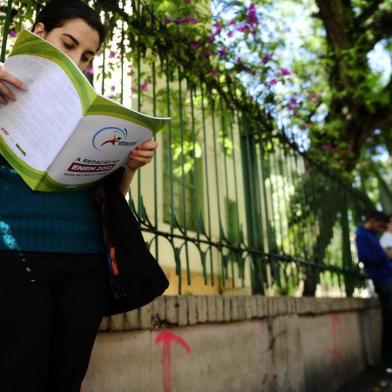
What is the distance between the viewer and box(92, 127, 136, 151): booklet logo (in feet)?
4.16

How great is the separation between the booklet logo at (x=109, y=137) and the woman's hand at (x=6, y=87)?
0.23 metres

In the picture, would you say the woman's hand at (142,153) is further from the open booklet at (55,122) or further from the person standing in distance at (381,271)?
the person standing in distance at (381,271)

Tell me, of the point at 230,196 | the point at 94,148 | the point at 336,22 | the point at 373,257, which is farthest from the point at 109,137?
the point at 336,22

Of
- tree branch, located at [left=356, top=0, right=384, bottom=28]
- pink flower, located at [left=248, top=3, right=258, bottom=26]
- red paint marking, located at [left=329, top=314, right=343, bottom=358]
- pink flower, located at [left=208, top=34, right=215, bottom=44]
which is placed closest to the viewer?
pink flower, located at [left=208, top=34, right=215, bottom=44]

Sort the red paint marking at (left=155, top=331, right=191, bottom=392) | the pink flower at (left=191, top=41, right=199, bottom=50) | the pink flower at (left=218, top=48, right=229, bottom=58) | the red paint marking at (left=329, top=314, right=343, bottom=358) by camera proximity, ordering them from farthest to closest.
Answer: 1. the red paint marking at (left=329, top=314, right=343, bottom=358)
2. the pink flower at (left=218, top=48, right=229, bottom=58)
3. the pink flower at (left=191, top=41, right=199, bottom=50)
4. the red paint marking at (left=155, top=331, right=191, bottom=392)

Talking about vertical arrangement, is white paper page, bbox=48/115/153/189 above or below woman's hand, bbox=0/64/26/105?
below

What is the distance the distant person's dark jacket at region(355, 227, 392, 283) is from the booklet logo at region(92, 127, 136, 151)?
4.76 m

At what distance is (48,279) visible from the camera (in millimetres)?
1222

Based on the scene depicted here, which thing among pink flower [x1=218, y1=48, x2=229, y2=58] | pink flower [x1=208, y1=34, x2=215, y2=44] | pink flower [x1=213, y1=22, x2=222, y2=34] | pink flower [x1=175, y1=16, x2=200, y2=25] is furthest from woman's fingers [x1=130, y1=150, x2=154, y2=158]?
pink flower [x1=213, y1=22, x2=222, y2=34]

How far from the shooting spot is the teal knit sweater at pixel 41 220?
122cm

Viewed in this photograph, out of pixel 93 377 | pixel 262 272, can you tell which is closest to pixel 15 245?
pixel 93 377

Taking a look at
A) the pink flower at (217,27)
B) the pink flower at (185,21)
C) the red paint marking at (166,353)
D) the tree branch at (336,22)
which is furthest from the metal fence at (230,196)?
the tree branch at (336,22)

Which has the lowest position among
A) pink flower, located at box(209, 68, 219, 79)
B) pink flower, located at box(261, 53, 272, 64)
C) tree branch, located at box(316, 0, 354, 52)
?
pink flower, located at box(209, 68, 219, 79)

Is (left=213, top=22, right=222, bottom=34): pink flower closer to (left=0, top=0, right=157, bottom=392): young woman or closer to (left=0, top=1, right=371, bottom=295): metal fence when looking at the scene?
(left=0, top=1, right=371, bottom=295): metal fence
